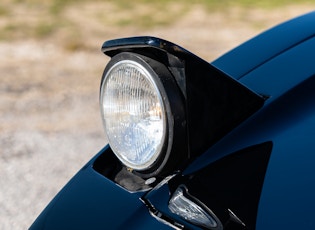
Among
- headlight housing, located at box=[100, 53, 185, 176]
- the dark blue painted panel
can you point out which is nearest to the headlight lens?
headlight housing, located at box=[100, 53, 185, 176]

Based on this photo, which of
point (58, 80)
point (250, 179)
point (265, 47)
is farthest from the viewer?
point (58, 80)

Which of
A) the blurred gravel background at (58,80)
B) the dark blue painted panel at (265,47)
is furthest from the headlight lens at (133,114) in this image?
the blurred gravel background at (58,80)

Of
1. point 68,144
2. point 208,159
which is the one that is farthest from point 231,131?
point 68,144

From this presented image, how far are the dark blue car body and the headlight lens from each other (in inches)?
3.4

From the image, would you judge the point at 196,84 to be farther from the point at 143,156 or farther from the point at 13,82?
the point at 13,82

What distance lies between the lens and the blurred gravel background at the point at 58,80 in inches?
135

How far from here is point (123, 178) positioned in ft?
5.59

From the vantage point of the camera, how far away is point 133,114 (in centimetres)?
163

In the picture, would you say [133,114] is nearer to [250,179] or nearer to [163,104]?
[163,104]

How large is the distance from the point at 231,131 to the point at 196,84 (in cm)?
19

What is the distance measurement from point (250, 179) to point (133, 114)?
12.9 inches

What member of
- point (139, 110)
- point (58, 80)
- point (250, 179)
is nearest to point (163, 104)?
point (139, 110)

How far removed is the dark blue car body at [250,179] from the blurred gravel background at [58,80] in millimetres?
1372

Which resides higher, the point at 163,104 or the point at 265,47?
the point at 265,47
